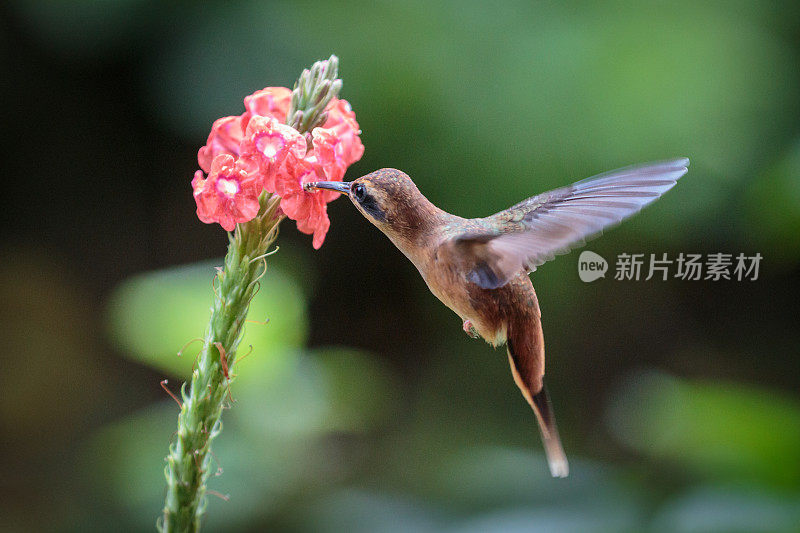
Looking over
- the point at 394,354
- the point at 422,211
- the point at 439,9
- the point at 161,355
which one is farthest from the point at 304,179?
the point at 394,354

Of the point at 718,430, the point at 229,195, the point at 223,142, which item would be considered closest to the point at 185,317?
the point at 223,142

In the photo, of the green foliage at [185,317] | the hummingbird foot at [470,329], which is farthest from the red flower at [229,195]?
the green foliage at [185,317]

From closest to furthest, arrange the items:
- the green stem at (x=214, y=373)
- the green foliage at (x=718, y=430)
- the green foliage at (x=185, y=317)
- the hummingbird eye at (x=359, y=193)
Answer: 1. the hummingbird eye at (x=359, y=193)
2. the green stem at (x=214, y=373)
3. the green foliage at (x=185, y=317)
4. the green foliage at (x=718, y=430)

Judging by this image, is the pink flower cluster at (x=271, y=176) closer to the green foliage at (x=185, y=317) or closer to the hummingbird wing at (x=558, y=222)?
the hummingbird wing at (x=558, y=222)

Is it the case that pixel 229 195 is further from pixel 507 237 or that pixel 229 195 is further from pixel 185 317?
pixel 185 317

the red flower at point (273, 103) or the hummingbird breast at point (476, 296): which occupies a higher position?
the red flower at point (273, 103)

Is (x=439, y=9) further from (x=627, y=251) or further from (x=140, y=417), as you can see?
(x=140, y=417)
